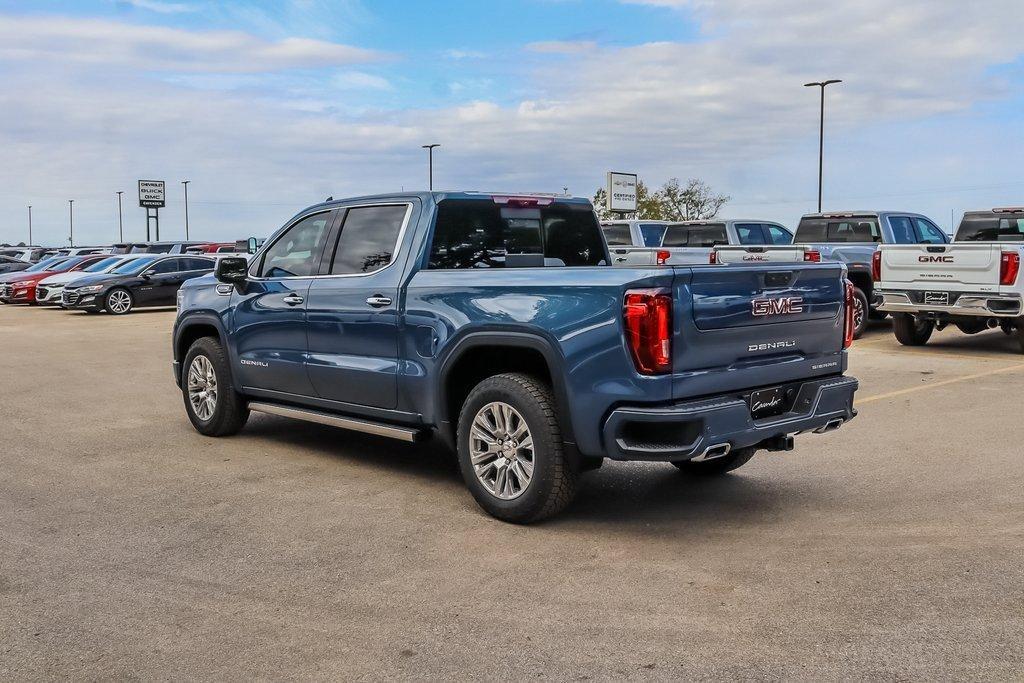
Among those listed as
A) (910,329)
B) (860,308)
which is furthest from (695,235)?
(910,329)

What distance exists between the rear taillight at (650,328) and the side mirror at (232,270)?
11.9 ft

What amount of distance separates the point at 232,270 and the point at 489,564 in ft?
12.0

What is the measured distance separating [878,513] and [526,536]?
2.03 m

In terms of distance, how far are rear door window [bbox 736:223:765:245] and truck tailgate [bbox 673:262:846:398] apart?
43.6 feet

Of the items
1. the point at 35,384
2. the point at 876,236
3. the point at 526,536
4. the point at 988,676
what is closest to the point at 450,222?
the point at 526,536

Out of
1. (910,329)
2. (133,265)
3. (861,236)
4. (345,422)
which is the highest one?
(861,236)

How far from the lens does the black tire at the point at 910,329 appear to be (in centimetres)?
1488

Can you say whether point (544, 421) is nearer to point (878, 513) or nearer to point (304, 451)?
point (878, 513)

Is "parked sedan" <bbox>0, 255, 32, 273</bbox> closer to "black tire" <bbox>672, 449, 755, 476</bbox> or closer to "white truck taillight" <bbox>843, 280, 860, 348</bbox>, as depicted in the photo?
"black tire" <bbox>672, 449, 755, 476</bbox>

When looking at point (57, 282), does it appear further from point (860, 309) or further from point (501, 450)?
point (501, 450)

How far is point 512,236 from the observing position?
6867 millimetres

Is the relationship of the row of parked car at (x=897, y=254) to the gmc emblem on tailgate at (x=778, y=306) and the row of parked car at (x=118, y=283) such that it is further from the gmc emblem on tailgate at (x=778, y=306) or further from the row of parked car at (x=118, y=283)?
the row of parked car at (x=118, y=283)

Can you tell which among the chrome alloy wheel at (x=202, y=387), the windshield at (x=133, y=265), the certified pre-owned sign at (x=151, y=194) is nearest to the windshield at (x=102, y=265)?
the windshield at (x=133, y=265)

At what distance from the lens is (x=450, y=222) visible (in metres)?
6.60
